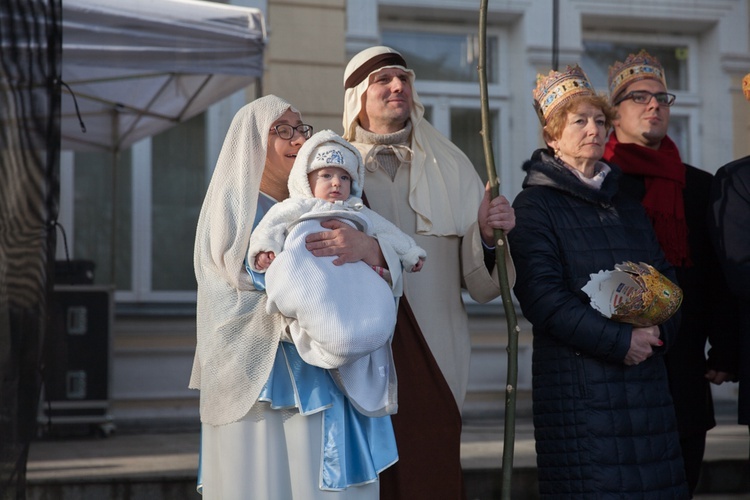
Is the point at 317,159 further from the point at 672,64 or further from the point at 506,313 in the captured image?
the point at 672,64

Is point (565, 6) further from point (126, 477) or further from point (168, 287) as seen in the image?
point (126, 477)

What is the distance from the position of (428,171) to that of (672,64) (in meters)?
5.26

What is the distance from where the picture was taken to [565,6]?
298 inches

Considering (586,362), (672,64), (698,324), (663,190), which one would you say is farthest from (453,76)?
(586,362)

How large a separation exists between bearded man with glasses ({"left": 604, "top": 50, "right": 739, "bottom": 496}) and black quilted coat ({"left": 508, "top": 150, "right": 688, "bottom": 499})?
34 cm

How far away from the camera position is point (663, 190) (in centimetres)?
362

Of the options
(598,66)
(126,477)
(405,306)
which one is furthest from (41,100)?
(598,66)

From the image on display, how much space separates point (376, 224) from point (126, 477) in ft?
6.61

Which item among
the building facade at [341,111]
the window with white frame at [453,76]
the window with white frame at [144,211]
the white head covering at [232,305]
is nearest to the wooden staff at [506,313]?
the white head covering at [232,305]

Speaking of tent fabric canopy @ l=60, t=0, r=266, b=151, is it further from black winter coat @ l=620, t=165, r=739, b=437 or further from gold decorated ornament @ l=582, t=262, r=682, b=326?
gold decorated ornament @ l=582, t=262, r=682, b=326

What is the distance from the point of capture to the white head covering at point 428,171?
10.7ft

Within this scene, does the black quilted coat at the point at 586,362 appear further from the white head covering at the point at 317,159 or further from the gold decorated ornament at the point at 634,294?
the white head covering at the point at 317,159

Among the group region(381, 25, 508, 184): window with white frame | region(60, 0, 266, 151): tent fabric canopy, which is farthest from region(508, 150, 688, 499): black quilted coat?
region(381, 25, 508, 184): window with white frame

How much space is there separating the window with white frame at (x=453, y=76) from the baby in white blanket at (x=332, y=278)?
479 cm
